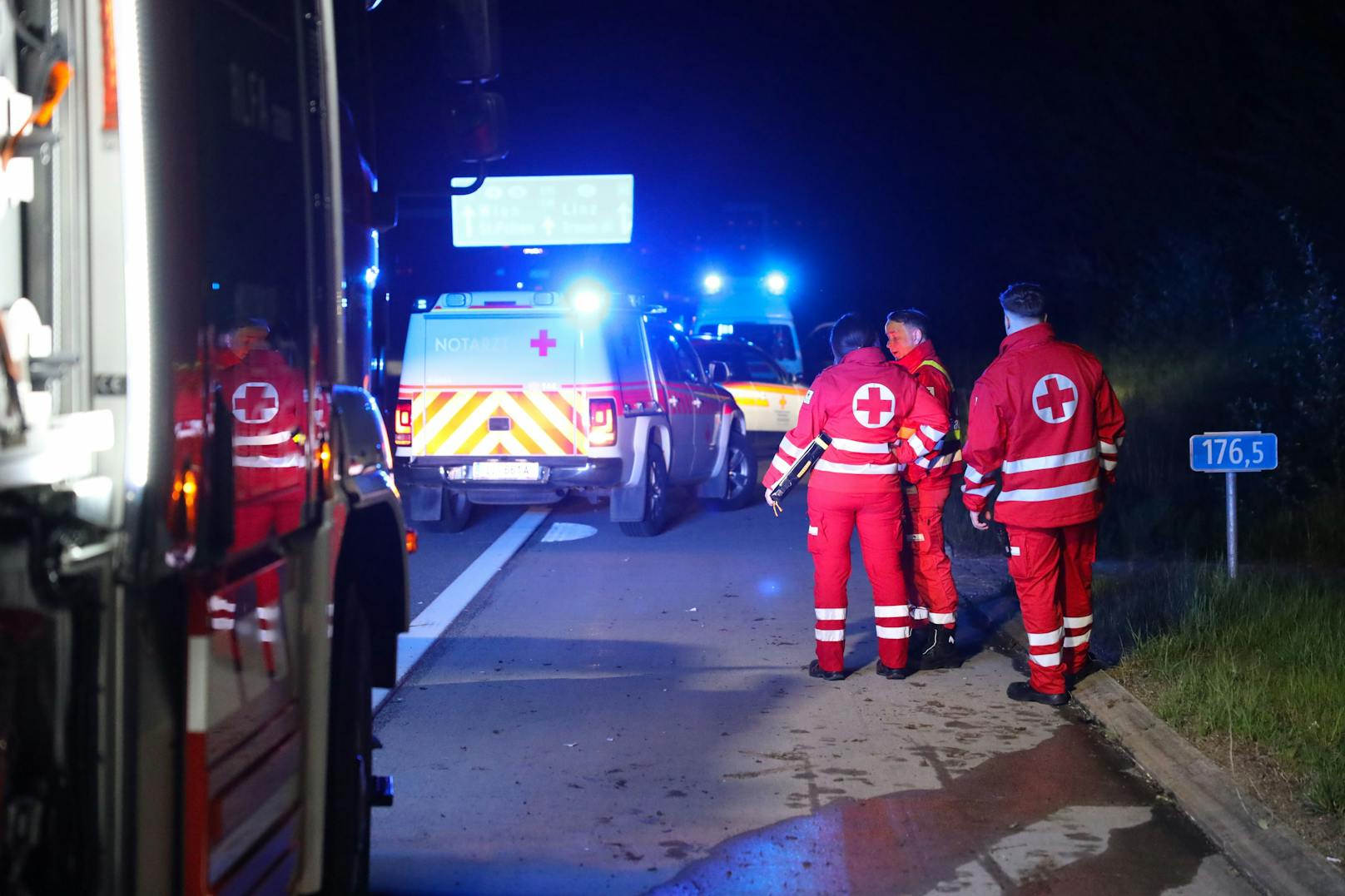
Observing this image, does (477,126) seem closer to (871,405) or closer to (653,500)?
(871,405)

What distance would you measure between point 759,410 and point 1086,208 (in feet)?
43.4

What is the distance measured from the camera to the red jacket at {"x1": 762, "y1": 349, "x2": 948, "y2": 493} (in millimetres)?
7828

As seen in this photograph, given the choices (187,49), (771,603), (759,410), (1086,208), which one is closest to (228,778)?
(187,49)

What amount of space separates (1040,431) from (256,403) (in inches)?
189

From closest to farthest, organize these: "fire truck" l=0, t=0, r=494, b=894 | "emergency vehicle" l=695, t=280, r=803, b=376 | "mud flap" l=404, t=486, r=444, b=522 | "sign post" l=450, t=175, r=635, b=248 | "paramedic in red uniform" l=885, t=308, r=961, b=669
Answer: "fire truck" l=0, t=0, r=494, b=894
"paramedic in red uniform" l=885, t=308, r=961, b=669
"mud flap" l=404, t=486, r=444, b=522
"emergency vehicle" l=695, t=280, r=803, b=376
"sign post" l=450, t=175, r=635, b=248

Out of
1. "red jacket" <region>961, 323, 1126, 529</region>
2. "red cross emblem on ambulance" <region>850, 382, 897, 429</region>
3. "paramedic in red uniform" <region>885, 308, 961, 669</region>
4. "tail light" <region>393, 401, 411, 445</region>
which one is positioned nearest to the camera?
"red jacket" <region>961, 323, 1126, 529</region>

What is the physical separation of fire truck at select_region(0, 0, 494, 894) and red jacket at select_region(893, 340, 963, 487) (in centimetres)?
515

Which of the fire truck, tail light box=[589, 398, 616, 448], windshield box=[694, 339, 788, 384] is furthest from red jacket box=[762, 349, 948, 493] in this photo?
windshield box=[694, 339, 788, 384]

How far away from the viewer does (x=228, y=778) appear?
9.82ft

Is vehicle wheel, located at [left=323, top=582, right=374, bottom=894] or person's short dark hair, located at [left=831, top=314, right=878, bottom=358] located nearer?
vehicle wheel, located at [left=323, top=582, right=374, bottom=894]

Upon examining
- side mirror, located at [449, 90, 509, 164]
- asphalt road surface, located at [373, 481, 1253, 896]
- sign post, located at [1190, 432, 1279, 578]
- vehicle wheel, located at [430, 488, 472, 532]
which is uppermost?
side mirror, located at [449, 90, 509, 164]

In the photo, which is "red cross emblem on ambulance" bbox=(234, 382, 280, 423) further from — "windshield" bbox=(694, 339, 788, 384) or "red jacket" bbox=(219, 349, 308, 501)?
"windshield" bbox=(694, 339, 788, 384)

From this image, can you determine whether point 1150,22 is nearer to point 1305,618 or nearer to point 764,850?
point 1305,618

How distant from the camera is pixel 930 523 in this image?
8.45m
